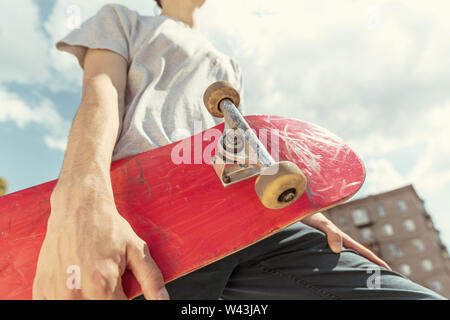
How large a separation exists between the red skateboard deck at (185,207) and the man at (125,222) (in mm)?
150

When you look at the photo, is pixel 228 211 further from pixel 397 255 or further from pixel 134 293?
pixel 397 255

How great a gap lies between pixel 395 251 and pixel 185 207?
35700mm

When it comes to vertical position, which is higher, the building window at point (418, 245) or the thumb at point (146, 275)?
the building window at point (418, 245)

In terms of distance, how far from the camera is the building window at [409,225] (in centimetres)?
2952

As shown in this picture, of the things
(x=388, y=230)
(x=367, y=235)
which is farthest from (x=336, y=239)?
(x=388, y=230)

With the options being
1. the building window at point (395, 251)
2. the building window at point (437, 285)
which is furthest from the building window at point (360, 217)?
the building window at point (437, 285)

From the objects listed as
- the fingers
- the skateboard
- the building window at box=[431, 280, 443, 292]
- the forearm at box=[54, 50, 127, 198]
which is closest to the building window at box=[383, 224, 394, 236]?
the building window at box=[431, 280, 443, 292]

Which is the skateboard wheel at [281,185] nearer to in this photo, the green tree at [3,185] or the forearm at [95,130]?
the forearm at [95,130]

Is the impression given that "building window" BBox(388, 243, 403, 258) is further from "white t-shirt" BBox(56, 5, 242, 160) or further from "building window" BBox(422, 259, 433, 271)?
"white t-shirt" BBox(56, 5, 242, 160)

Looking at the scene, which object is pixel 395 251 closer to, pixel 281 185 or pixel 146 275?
pixel 281 185

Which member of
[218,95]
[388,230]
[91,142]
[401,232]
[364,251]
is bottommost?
[364,251]

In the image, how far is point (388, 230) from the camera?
30344mm
